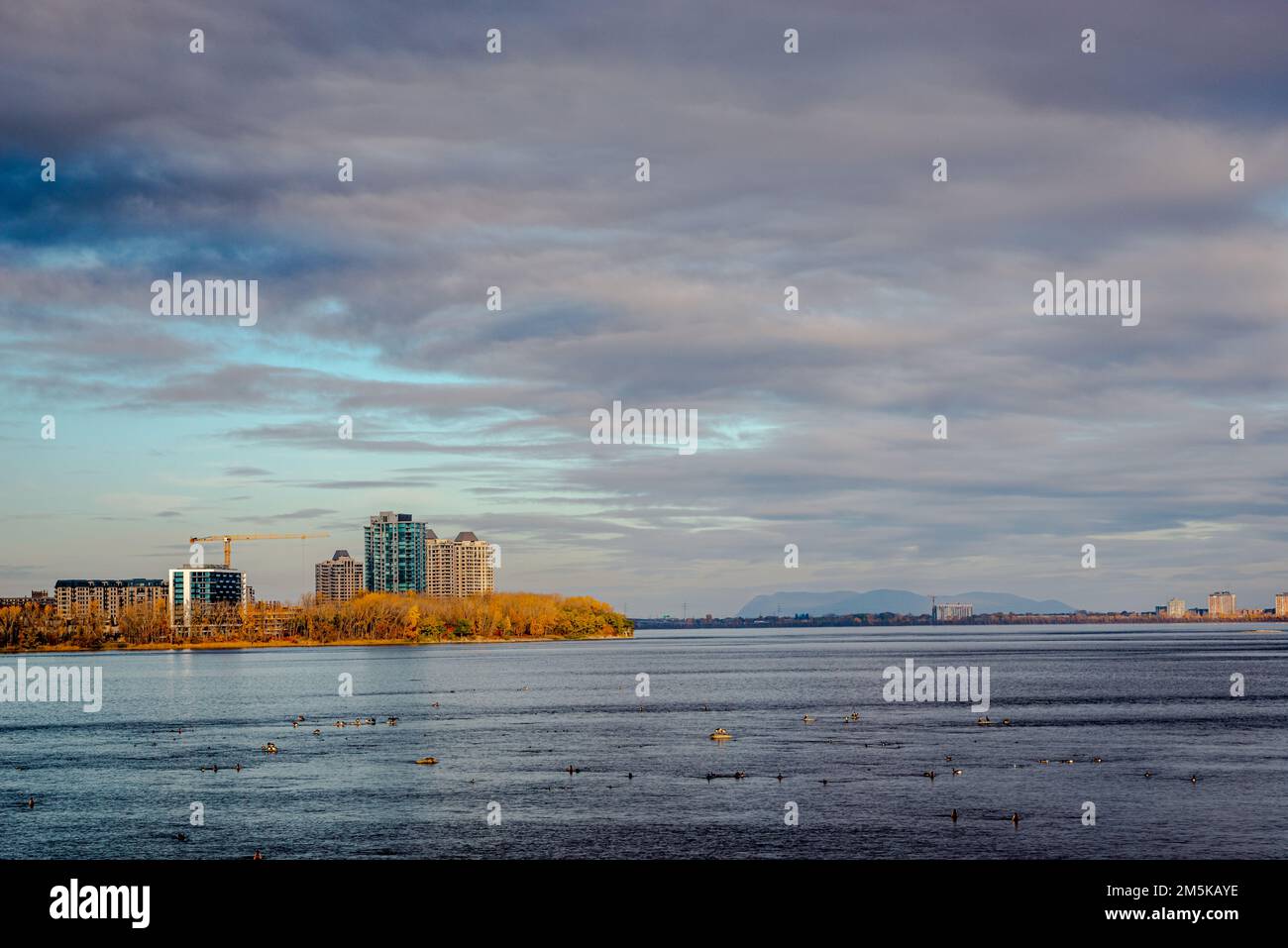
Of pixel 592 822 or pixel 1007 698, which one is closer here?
pixel 592 822

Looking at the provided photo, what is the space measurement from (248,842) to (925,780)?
46388 millimetres

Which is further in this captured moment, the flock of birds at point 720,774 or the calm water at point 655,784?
the flock of birds at point 720,774

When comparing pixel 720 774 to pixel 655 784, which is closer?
pixel 655 784

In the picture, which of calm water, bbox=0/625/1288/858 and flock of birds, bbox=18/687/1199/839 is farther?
flock of birds, bbox=18/687/1199/839

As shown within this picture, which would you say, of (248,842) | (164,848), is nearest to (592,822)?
(248,842)

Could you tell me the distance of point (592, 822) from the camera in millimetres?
69375

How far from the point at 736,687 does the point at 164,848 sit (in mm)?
141860
